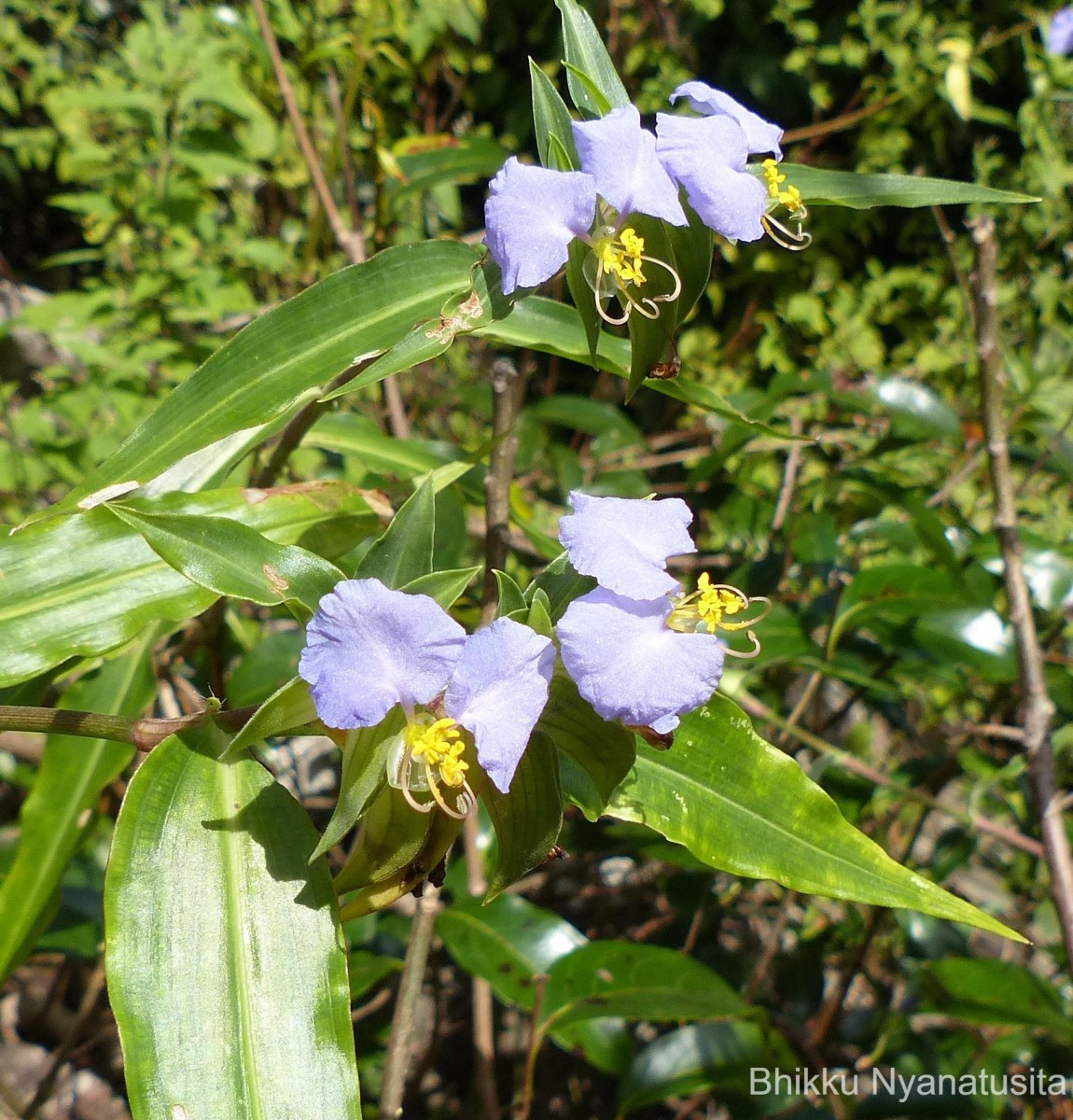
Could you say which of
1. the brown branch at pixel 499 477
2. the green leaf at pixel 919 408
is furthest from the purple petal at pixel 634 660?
the green leaf at pixel 919 408

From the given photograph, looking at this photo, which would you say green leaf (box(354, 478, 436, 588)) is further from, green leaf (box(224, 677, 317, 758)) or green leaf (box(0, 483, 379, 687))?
green leaf (box(0, 483, 379, 687))

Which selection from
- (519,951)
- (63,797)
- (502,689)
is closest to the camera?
(502,689)

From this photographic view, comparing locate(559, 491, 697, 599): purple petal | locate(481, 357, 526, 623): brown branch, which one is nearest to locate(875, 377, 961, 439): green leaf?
locate(481, 357, 526, 623): brown branch

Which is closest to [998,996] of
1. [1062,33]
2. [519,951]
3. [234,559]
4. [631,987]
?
[631,987]

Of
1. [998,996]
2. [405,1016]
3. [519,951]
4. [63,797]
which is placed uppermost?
[63,797]

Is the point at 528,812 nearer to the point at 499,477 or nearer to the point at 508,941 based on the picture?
the point at 499,477

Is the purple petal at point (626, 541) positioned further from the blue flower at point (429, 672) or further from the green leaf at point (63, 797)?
the green leaf at point (63, 797)
